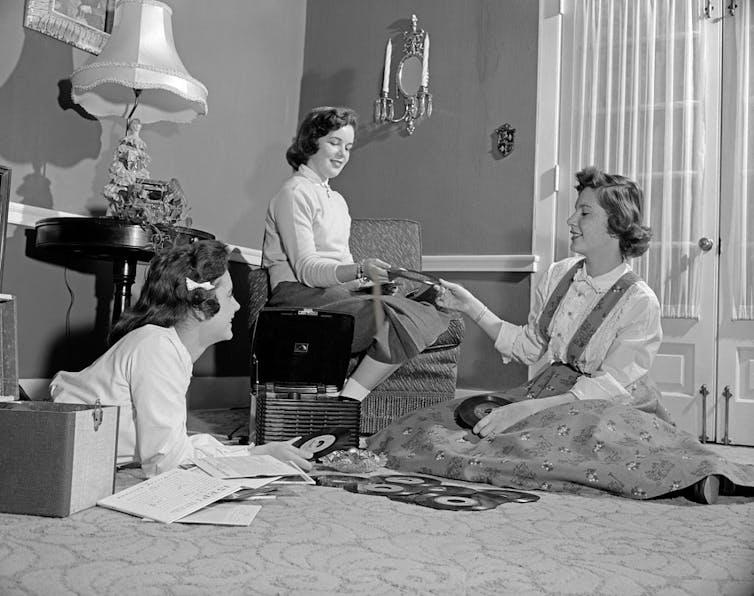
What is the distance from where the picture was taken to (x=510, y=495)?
2.04 metres

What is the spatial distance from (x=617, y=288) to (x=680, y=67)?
6.29 ft

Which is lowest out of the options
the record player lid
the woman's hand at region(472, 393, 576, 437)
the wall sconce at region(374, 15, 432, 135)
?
the woman's hand at region(472, 393, 576, 437)

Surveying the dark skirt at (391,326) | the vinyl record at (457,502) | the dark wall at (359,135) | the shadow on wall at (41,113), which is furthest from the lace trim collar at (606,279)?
the shadow on wall at (41,113)

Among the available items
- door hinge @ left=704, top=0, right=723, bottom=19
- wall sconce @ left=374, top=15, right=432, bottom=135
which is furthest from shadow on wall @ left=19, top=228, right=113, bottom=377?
door hinge @ left=704, top=0, right=723, bottom=19

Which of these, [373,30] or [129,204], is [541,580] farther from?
[373,30]

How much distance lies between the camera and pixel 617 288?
2559 millimetres

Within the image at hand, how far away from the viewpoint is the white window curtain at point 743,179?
12.2ft

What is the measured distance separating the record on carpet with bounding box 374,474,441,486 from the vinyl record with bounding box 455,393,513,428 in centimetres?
28

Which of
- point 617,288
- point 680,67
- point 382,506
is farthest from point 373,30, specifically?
point 382,506

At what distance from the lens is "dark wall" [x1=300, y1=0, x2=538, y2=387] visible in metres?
4.26

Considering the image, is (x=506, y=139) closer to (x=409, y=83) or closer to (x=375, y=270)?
(x=409, y=83)

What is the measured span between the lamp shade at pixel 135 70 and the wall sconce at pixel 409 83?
56.0 inches

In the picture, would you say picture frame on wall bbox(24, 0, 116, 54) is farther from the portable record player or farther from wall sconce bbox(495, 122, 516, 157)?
wall sconce bbox(495, 122, 516, 157)

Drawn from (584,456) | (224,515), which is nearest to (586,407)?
(584,456)
